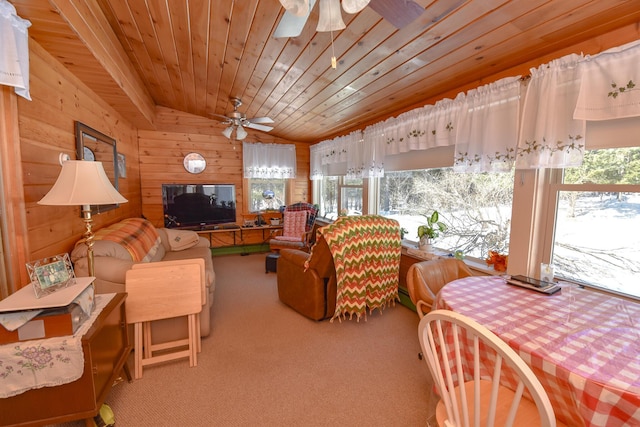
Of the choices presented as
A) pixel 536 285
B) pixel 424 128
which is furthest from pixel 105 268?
pixel 424 128

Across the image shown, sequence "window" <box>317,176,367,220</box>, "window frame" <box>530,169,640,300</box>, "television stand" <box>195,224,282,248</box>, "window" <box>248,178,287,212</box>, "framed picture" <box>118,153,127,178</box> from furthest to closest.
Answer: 1. "window" <box>248,178,287,212</box>
2. "television stand" <box>195,224,282,248</box>
3. "window" <box>317,176,367,220</box>
4. "framed picture" <box>118,153,127,178</box>
5. "window frame" <box>530,169,640,300</box>

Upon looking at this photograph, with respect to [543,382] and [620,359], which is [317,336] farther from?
[620,359]

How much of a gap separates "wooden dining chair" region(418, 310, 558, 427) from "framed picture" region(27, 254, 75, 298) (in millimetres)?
1761

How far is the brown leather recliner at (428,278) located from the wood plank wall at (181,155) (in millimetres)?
4141

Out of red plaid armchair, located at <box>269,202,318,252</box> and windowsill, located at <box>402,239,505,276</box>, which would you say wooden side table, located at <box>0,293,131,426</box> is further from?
red plaid armchair, located at <box>269,202,318,252</box>

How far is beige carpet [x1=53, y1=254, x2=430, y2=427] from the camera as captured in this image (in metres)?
1.62

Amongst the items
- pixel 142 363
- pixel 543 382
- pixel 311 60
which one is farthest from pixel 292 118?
pixel 543 382

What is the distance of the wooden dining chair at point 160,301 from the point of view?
1.91m

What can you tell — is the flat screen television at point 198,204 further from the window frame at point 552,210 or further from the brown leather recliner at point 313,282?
the window frame at point 552,210

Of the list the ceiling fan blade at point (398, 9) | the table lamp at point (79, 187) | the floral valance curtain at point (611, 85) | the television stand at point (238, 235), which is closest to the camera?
the ceiling fan blade at point (398, 9)

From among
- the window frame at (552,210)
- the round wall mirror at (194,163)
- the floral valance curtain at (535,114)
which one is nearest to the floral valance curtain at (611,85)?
the floral valance curtain at (535,114)

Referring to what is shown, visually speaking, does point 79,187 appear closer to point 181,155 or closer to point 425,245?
point 425,245

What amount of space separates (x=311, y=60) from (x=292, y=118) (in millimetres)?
1921

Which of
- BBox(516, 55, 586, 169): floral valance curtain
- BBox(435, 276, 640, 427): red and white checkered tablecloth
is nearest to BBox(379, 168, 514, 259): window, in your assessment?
BBox(516, 55, 586, 169): floral valance curtain
